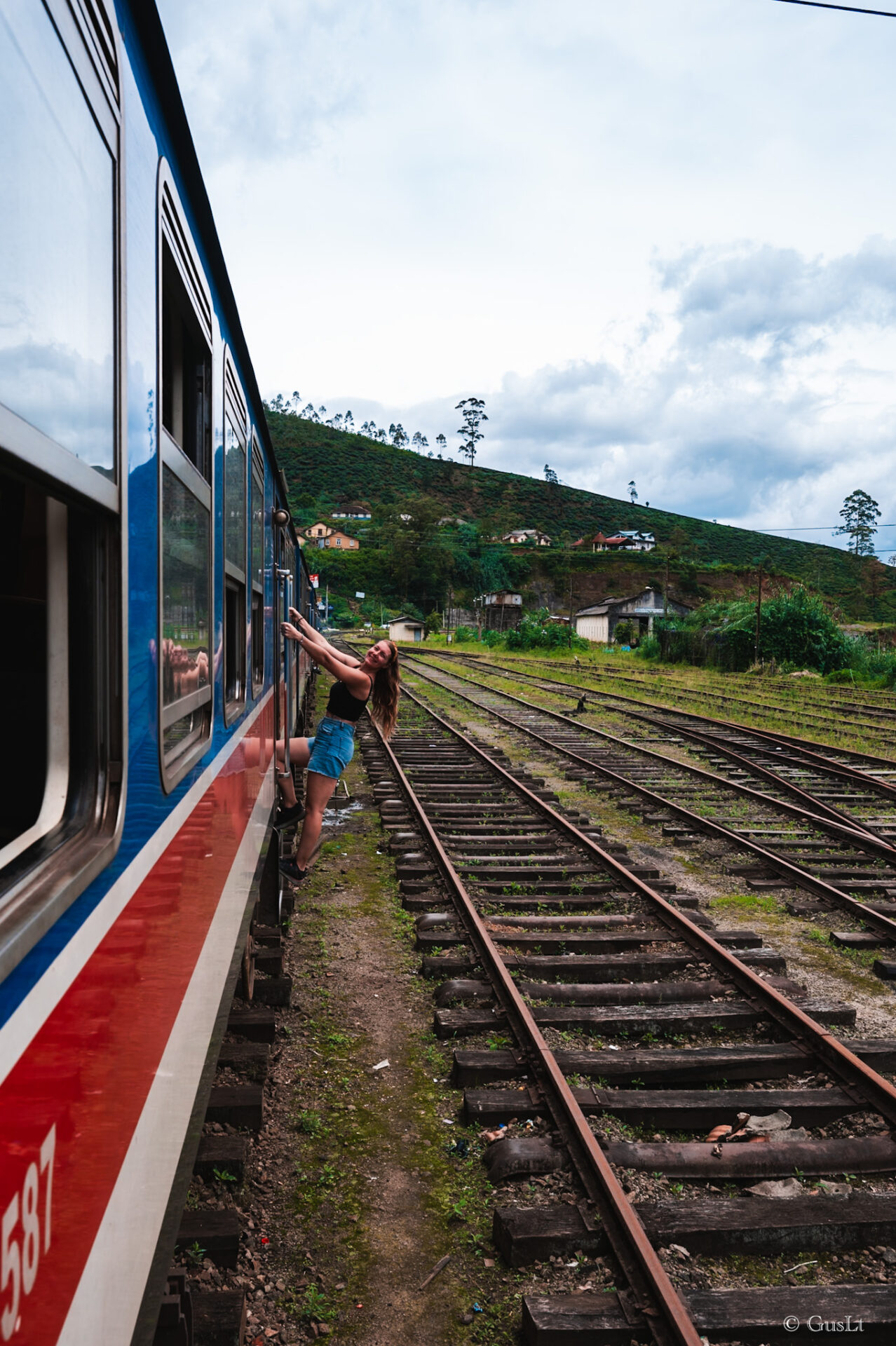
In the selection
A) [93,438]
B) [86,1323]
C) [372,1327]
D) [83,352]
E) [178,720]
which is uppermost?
[83,352]

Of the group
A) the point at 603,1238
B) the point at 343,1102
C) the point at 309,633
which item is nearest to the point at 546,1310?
the point at 603,1238

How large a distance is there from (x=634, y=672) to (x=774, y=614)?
5.94m

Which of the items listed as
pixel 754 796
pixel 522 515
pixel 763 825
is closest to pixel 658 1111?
pixel 763 825

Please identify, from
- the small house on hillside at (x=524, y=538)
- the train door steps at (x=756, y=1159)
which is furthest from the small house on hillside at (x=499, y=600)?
the train door steps at (x=756, y=1159)

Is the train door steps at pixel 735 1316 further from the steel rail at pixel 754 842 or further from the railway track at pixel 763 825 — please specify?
the steel rail at pixel 754 842

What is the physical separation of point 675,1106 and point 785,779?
8.44 meters

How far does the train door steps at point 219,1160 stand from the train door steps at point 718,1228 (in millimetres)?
968

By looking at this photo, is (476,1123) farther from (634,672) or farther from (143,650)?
(634,672)

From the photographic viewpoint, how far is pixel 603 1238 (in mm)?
3088

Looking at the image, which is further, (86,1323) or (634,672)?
(634,672)

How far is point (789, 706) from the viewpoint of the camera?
67.6ft

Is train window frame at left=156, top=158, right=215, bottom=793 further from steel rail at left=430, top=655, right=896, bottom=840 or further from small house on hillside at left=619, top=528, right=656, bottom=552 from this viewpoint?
small house on hillside at left=619, top=528, right=656, bottom=552

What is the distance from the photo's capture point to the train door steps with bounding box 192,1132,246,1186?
11.5 ft

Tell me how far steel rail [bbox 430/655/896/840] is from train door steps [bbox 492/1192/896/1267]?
17.3 ft
